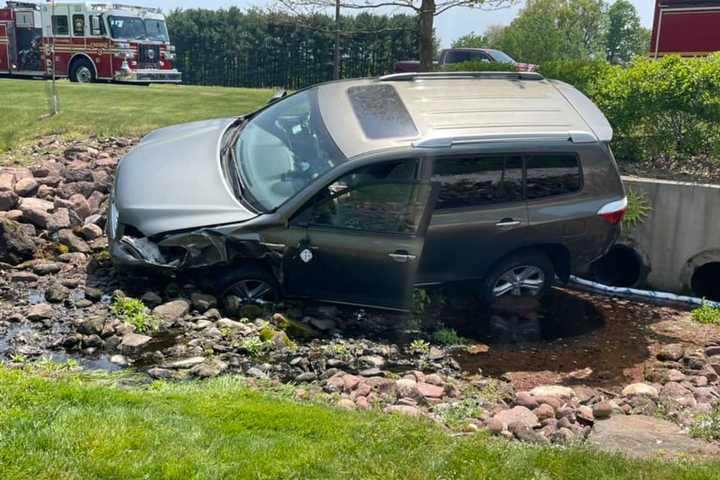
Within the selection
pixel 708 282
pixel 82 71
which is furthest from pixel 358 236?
pixel 82 71

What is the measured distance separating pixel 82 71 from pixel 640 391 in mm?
21872

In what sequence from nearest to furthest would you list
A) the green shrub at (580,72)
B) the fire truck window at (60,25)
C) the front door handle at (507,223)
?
the front door handle at (507,223) < the green shrub at (580,72) < the fire truck window at (60,25)

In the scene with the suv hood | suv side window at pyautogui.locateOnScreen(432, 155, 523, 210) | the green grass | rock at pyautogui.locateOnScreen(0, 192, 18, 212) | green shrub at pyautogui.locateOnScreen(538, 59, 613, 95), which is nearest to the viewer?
the green grass

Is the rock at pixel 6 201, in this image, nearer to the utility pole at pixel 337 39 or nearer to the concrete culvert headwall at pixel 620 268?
Result: the utility pole at pixel 337 39

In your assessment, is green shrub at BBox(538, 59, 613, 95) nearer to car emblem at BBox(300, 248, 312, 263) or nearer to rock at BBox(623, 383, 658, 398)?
rock at BBox(623, 383, 658, 398)

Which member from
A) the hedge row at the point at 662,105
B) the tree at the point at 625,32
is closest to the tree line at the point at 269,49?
the hedge row at the point at 662,105

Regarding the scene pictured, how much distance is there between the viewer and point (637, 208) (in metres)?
9.98

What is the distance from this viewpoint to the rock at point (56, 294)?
24.2ft

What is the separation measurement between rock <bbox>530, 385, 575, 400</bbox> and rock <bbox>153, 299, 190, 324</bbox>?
3012mm

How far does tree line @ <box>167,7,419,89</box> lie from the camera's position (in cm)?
3212

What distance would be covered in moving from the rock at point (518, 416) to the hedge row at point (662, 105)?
20.0 feet

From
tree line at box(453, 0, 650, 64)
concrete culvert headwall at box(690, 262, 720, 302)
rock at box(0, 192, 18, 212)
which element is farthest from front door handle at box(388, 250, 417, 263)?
tree line at box(453, 0, 650, 64)

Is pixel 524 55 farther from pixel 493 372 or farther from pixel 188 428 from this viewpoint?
pixel 188 428

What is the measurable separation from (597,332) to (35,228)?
608 cm
